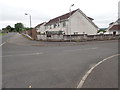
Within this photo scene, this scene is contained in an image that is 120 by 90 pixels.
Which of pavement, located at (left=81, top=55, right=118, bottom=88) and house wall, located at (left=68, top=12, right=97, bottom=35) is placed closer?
pavement, located at (left=81, top=55, right=118, bottom=88)

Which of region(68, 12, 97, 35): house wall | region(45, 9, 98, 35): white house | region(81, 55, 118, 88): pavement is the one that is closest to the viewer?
region(81, 55, 118, 88): pavement

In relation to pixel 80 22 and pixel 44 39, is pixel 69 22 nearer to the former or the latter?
pixel 80 22

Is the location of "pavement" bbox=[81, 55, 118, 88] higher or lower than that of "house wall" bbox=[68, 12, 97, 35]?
lower

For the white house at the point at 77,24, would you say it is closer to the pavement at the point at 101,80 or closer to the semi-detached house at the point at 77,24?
the semi-detached house at the point at 77,24

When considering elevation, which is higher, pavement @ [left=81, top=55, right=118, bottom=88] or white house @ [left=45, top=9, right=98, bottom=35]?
white house @ [left=45, top=9, right=98, bottom=35]

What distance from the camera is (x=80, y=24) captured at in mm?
36406

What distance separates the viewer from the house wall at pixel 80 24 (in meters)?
35.5

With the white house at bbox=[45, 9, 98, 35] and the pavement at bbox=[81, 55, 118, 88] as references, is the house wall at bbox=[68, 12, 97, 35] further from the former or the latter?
the pavement at bbox=[81, 55, 118, 88]

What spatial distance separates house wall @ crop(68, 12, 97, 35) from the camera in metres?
35.5

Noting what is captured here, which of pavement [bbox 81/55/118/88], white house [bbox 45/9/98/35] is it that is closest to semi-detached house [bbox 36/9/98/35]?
white house [bbox 45/9/98/35]

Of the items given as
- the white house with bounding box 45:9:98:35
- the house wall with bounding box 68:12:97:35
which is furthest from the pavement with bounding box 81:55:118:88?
the house wall with bounding box 68:12:97:35

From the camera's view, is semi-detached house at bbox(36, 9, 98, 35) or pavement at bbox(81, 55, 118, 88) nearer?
pavement at bbox(81, 55, 118, 88)

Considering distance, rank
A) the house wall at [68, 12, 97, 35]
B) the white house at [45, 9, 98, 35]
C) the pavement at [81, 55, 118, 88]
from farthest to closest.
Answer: the house wall at [68, 12, 97, 35], the white house at [45, 9, 98, 35], the pavement at [81, 55, 118, 88]

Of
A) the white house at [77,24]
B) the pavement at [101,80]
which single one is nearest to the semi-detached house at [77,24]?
the white house at [77,24]
